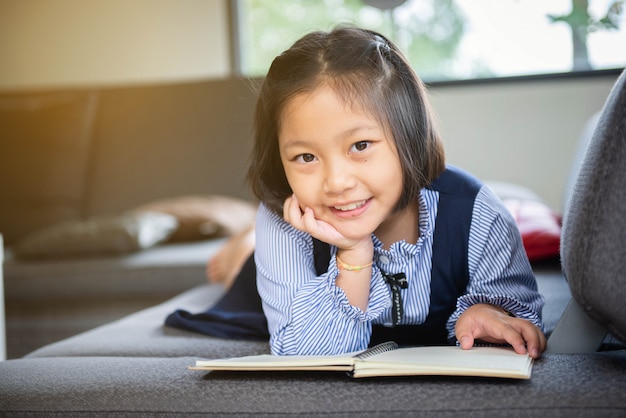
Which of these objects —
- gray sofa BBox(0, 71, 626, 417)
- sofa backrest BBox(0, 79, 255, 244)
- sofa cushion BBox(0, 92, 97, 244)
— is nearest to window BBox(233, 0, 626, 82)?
sofa backrest BBox(0, 79, 255, 244)

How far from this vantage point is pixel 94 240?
2.35m

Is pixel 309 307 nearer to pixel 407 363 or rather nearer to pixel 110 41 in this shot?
pixel 407 363

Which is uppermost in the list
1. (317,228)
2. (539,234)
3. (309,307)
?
(317,228)

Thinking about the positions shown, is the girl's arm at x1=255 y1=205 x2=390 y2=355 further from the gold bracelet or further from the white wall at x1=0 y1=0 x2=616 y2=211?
the white wall at x1=0 y1=0 x2=616 y2=211

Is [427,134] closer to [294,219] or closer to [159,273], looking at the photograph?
A: [294,219]

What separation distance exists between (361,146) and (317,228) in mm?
133

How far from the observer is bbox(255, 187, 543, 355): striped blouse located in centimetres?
107

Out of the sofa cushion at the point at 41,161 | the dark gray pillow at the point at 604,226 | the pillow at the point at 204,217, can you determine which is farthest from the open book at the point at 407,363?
the sofa cushion at the point at 41,161

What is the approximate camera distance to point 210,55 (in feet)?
12.8

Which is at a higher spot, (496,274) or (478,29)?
(478,29)

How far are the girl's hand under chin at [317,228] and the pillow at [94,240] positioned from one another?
4.43ft

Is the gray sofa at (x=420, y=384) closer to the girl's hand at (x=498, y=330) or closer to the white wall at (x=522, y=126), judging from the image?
the girl's hand at (x=498, y=330)

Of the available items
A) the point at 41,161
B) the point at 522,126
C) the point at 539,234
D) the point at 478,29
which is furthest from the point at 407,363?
the point at 478,29

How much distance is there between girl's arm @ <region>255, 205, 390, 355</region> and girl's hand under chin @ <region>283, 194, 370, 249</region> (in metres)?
0.04
